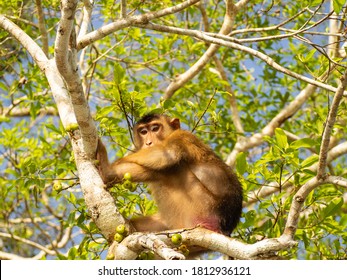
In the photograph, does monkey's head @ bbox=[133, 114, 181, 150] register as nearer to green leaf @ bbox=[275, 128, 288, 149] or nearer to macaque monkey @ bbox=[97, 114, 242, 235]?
macaque monkey @ bbox=[97, 114, 242, 235]

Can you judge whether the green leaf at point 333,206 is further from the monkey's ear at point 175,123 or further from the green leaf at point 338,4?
the monkey's ear at point 175,123

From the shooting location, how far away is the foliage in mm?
6699

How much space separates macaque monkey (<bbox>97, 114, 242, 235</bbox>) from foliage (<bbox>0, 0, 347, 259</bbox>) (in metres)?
0.24

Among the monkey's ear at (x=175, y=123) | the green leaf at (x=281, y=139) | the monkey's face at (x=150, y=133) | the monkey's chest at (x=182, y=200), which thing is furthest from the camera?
the monkey's ear at (x=175, y=123)

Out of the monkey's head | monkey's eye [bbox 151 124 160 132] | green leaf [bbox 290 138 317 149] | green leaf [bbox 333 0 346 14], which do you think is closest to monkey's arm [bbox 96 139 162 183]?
the monkey's head

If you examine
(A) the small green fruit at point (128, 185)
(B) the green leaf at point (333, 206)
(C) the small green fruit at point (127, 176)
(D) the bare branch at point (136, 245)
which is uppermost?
(C) the small green fruit at point (127, 176)

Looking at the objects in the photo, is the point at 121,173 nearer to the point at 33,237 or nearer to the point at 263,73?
the point at 263,73

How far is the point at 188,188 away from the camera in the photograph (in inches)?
278

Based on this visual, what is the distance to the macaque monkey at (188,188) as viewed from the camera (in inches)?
268

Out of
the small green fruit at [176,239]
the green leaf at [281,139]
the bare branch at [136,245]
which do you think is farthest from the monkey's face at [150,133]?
the small green fruit at [176,239]

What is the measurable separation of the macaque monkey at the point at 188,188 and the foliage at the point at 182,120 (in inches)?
9.4

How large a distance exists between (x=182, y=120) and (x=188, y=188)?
1022mm

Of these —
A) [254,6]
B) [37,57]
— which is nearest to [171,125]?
[37,57]

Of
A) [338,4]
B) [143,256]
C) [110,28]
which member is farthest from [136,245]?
[338,4]
